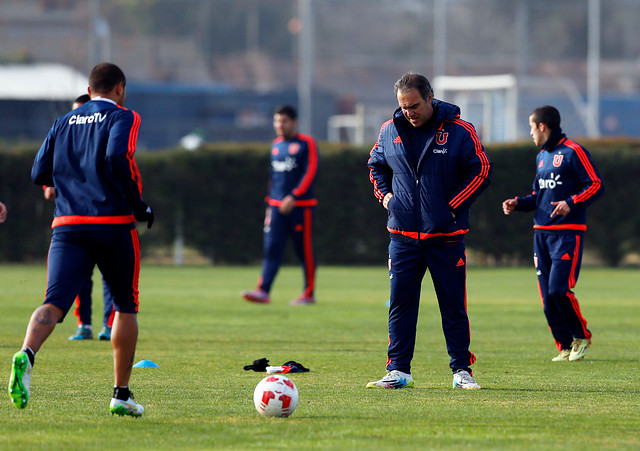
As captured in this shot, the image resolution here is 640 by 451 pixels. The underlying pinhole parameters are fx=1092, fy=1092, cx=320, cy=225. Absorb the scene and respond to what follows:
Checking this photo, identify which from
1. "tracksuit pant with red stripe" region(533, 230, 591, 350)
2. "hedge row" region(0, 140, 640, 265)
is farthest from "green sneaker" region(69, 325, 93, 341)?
"hedge row" region(0, 140, 640, 265)

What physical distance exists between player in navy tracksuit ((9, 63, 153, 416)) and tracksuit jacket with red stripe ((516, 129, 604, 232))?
4.57 metres

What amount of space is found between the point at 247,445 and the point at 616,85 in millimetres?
66853

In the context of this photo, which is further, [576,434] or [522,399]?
[522,399]

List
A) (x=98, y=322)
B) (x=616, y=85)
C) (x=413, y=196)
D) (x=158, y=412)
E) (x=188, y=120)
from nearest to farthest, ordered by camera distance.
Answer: (x=158, y=412), (x=413, y=196), (x=98, y=322), (x=188, y=120), (x=616, y=85)

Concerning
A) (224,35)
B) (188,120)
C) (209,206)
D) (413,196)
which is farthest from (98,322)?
(224,35)

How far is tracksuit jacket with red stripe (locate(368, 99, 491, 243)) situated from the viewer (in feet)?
25.4

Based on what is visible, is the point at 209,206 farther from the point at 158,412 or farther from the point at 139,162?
the point at 158,412

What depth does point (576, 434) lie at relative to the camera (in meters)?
6.04

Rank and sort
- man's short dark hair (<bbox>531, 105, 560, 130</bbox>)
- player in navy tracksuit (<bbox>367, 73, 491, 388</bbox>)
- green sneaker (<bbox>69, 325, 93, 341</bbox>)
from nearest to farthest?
1. player in navy tracksuit (<bbox>367, 73, 491, 388</bbox>)
2. man's short dark hair (<bbox>531, 105, 560, 130</bbox>)
3. green sneaker (<bbox>69, 325, 93, 341</bbox>)

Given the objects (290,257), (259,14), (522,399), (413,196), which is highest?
(259,14)

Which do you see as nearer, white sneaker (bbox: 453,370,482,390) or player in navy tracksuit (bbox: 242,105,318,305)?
white sneaker (bbox: 453,370,482,390)

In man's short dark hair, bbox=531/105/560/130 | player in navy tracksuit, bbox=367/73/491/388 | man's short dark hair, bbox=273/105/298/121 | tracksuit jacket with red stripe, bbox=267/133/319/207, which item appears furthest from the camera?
tracksuit jacket with red stripe, bbox=267/133/319/207

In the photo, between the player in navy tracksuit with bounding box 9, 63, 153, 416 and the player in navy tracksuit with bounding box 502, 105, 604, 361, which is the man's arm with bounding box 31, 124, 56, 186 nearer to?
the player in navy tracksuit with bounding box 9, 63, 153, 416

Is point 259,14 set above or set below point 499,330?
above
